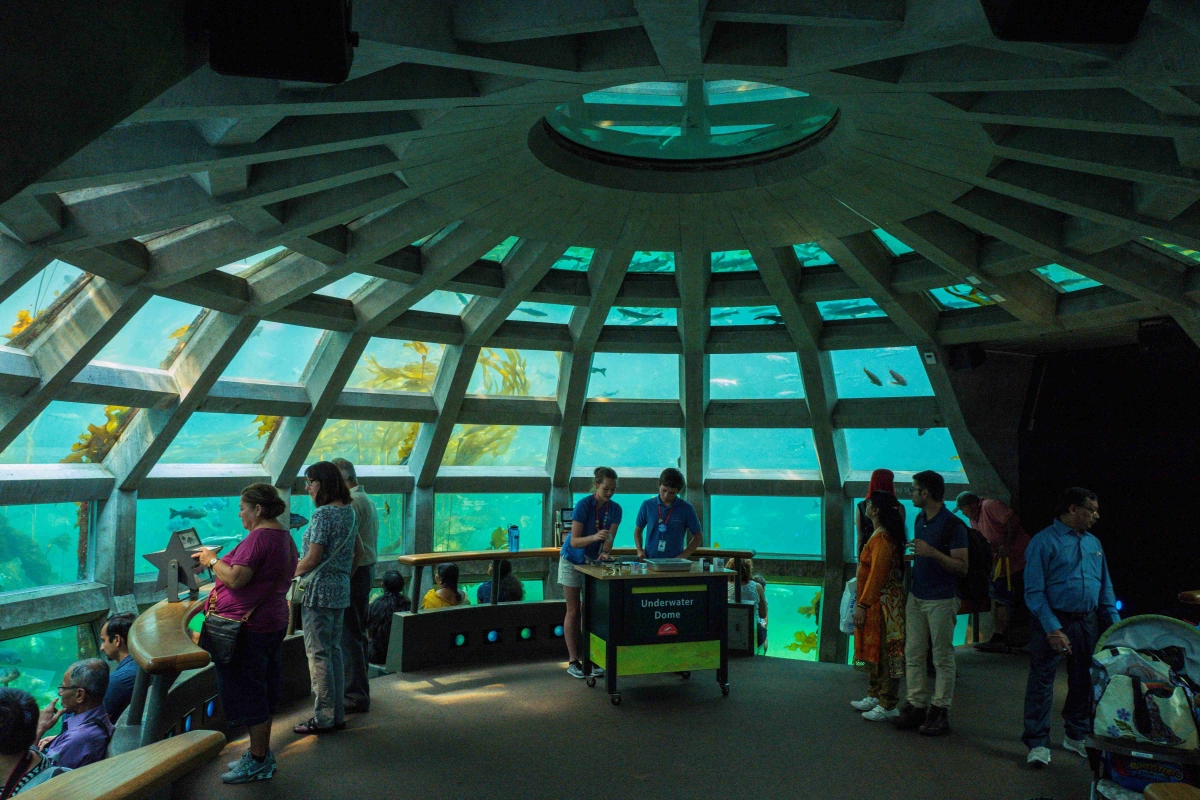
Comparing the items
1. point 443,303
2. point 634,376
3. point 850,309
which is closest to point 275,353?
point 443,303

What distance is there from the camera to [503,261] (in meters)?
10.8

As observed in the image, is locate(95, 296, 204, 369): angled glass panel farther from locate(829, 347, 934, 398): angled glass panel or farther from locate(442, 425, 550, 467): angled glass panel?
locate(829, 347, 934, 398): angled glass panel

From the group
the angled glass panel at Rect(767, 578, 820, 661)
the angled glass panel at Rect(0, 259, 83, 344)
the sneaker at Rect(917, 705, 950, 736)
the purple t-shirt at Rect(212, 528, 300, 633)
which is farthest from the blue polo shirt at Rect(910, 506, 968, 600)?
the angled glass panel at Rect(767, 578, 820, 661)

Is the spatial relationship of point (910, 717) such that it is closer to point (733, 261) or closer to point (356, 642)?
point (356, 642)

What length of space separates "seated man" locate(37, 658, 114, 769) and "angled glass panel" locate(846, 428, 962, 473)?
40.3 feet

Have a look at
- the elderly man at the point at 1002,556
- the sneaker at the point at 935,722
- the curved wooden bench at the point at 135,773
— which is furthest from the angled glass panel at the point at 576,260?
the curved wooden bench at the point at 135,773

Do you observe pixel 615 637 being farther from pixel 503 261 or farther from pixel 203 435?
pixel 203 435

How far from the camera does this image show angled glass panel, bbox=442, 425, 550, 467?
48.5ft

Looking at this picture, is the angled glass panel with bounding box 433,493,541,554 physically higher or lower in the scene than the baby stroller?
higher

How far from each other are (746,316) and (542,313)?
3.21 metres

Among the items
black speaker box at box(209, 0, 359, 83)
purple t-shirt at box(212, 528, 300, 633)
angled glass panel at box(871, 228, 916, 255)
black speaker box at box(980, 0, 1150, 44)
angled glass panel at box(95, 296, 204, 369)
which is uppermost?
angled glass panel at box(871, 228, 916, 255)

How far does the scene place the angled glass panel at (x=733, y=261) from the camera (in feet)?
36.0

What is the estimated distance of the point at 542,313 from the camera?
12.7 m

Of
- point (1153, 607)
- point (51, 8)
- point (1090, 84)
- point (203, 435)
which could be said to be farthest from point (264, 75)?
point (1153, 607)
